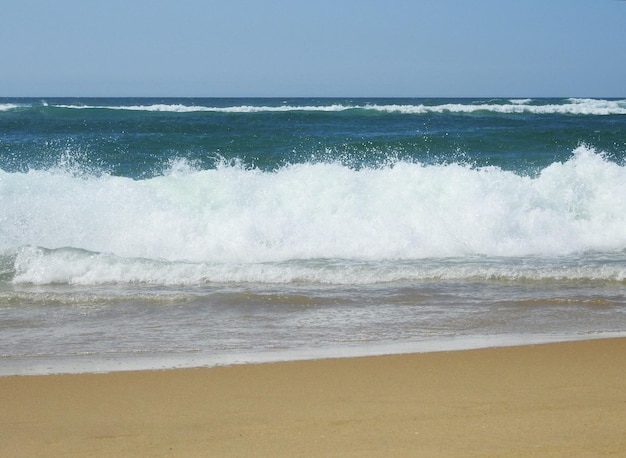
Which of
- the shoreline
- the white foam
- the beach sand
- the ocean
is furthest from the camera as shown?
the white foam

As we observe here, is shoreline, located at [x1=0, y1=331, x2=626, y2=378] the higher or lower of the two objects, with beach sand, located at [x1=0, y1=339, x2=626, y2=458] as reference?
lower

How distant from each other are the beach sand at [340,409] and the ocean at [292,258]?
44 centimetres

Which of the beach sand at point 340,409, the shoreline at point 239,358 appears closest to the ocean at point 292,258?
the shoreline at point 239,358

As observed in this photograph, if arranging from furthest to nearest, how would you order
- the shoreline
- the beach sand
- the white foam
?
1. the white foam
2. the shoreline
3. the beach sand

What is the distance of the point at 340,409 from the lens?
13.2ft

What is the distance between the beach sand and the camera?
3480 millimetres

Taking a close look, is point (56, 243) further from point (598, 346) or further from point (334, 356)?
point (598, 346)

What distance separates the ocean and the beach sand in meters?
0.44

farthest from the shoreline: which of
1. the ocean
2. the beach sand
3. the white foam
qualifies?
the white foam

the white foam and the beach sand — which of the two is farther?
the white foam

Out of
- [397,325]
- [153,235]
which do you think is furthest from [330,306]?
[153,235]

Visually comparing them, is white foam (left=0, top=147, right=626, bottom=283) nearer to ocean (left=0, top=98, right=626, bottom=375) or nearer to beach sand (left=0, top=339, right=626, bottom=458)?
ocean (left=0, top=98, right=626, bottom=375)

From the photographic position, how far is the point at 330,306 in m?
6.86

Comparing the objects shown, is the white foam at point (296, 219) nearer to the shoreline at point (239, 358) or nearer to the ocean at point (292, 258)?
the ocean at point (292, 258)
